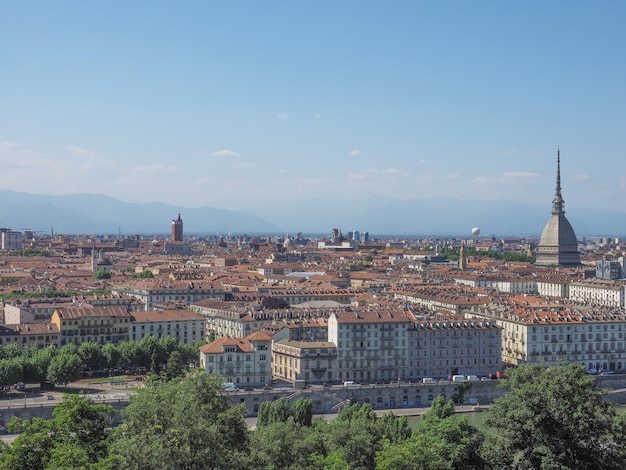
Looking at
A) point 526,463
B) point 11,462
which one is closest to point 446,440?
point 526,463

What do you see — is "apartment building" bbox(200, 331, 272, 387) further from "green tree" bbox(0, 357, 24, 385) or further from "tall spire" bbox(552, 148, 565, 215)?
"tall spire" bbox(552, 148, 565, 215)

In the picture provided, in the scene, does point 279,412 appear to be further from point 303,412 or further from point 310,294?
point 310,294

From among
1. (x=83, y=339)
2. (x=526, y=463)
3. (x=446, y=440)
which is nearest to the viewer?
(x=526, y=463)

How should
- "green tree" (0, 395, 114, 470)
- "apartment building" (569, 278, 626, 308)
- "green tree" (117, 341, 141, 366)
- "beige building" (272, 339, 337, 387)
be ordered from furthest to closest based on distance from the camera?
1. "apartment building" (569, 278, 626, 308)
2. "green tree" (117, 341, 141, 366)
3. "beige building" (272, 339, 337, 387)
4. "green tree" (0, 395, 114, 470)

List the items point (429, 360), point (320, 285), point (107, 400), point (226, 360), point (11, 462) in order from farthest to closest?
point (320, 285) → point (429, 360) → point (226, 360) → point (107, 400) → point (11, 462)

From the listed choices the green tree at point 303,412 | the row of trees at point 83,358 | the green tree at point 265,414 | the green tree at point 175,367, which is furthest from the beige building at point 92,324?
the green tree at point 303,412

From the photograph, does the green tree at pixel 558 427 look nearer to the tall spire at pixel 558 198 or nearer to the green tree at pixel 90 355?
the green tree at pixel 90 355

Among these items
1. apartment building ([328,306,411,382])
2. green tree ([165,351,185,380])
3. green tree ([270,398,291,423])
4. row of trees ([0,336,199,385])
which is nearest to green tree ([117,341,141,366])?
row of trees ([0,336,199,385])

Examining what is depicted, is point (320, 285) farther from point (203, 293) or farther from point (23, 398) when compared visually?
point (23, 398)

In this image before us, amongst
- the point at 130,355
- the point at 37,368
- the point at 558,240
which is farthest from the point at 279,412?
the point at 558,240
